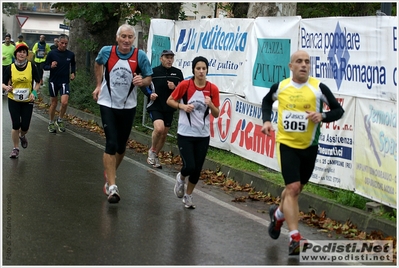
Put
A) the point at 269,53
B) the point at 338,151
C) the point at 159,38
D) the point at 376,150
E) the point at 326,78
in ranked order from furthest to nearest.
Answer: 1. the point at 159,38
2. the point at 269,53
3. the point at 326,78
4. the point at 338,151
5. the point at 376,150

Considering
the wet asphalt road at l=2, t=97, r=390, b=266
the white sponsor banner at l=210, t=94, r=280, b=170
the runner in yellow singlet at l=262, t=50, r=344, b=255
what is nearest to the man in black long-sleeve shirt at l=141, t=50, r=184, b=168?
the wet asphalt road at l=2, t=97, r=390, b=266

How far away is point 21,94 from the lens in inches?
516

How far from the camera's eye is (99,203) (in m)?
9.70

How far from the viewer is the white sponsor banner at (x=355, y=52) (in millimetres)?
8922

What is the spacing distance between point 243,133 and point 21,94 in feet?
11.8

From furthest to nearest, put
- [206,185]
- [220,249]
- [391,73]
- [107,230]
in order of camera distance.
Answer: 1. [206,185]
2. [391,73]
3. [107,230]
4. [220,249]

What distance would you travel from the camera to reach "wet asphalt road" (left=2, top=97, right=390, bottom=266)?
23.9 feet

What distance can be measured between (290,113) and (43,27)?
256 feet

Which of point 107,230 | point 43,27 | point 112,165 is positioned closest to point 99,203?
point 112,165

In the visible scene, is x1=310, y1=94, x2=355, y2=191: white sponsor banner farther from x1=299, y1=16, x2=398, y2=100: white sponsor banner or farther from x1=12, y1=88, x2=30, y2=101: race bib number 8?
x1=12, y1=88, x2=30, y2=101: race bib number 8

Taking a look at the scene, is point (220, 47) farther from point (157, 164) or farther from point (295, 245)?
point (295, 245)

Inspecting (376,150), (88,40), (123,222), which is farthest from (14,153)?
(88,40)

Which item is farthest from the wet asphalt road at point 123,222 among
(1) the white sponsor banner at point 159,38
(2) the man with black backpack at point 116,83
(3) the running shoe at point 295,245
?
(1) the white sponsor banner at point 159,38

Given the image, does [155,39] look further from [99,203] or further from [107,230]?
[107,230]
